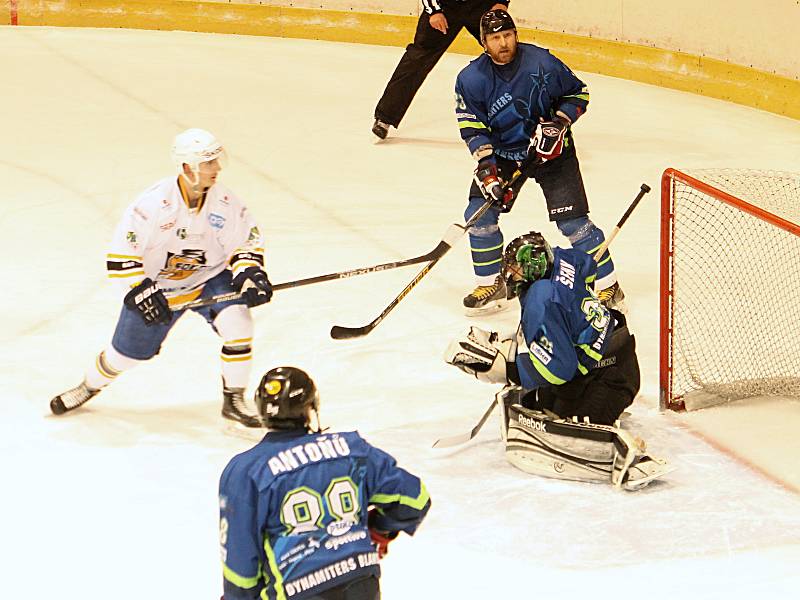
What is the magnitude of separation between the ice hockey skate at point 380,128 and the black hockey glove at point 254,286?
3.44 m

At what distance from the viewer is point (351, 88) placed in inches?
331

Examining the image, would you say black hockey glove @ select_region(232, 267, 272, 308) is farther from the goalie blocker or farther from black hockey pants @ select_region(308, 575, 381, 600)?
black hockey pants @ select_region(308, 575, 381, 600)

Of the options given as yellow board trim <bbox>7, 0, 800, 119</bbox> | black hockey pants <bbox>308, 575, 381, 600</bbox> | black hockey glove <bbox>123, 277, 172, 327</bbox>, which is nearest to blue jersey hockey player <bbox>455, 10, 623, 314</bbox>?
black hockey glove <bbox>123, 277, 172, 327</bbox>

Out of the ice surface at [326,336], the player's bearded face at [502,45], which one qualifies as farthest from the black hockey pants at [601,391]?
the player's bearded face at [502,45]

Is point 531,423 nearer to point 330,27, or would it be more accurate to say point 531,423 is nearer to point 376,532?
point 376,532

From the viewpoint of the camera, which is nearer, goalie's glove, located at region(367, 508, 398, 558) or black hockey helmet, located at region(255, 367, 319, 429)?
black hockey helmet, located at region(255, 367, 319, 429)

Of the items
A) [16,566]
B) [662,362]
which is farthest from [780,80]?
[16,566]

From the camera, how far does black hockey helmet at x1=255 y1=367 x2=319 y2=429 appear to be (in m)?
2.38

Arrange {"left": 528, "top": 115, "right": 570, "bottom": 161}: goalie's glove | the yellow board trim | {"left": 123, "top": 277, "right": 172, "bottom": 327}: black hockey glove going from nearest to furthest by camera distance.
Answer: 1. {"left": 123, "top": 277, "right": 172, "bottom": 327}: black hockey glove
2. {"left": 528, "top": 115, "right": 570, "bottom": 161}: goalie's glove
3. the yellow board trim

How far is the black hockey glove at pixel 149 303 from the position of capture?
3.87 metres

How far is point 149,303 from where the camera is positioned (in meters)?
3.87

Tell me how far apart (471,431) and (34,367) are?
1.62 meters

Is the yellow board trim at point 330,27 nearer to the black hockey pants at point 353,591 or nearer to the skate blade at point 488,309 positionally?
the skate blade at point 488,309

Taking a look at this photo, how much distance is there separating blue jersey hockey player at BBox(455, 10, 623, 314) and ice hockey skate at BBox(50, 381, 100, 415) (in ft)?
5.30
